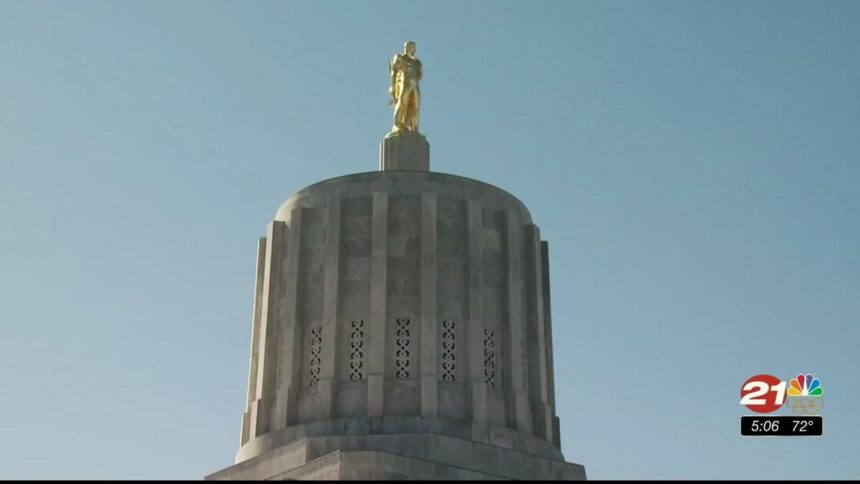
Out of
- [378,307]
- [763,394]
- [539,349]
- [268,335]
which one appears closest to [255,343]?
[268,335]

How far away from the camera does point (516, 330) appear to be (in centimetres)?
3656

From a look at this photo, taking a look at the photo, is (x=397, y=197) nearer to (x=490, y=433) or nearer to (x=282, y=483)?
(x=490, y=433)

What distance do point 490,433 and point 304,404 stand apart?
5468mm

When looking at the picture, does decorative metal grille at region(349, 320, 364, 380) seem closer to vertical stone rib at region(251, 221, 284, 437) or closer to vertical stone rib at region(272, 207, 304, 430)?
vertical stone rib at region(272, 207, 304, 430)

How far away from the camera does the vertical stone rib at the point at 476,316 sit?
34.7 meters

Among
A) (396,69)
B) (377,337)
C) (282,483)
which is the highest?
(396,69)

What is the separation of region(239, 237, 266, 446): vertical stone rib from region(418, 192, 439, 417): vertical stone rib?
5.71 meters

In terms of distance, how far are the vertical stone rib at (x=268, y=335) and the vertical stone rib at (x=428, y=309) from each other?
4.91 metres

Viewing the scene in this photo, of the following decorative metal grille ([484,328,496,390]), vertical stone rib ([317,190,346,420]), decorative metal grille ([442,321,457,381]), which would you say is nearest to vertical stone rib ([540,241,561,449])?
decorative metal grille ([484,328,496,390])

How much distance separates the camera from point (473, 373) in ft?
115

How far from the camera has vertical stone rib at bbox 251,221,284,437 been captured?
36.2m

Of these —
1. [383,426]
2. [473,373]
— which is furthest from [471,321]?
[383,426]

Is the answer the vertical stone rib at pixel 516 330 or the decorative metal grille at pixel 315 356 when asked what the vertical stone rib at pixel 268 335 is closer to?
the decorative metal grille at pixel 315 356

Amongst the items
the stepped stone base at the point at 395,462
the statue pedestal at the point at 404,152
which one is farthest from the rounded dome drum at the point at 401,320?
the statue pedestal at the point at 404,152
